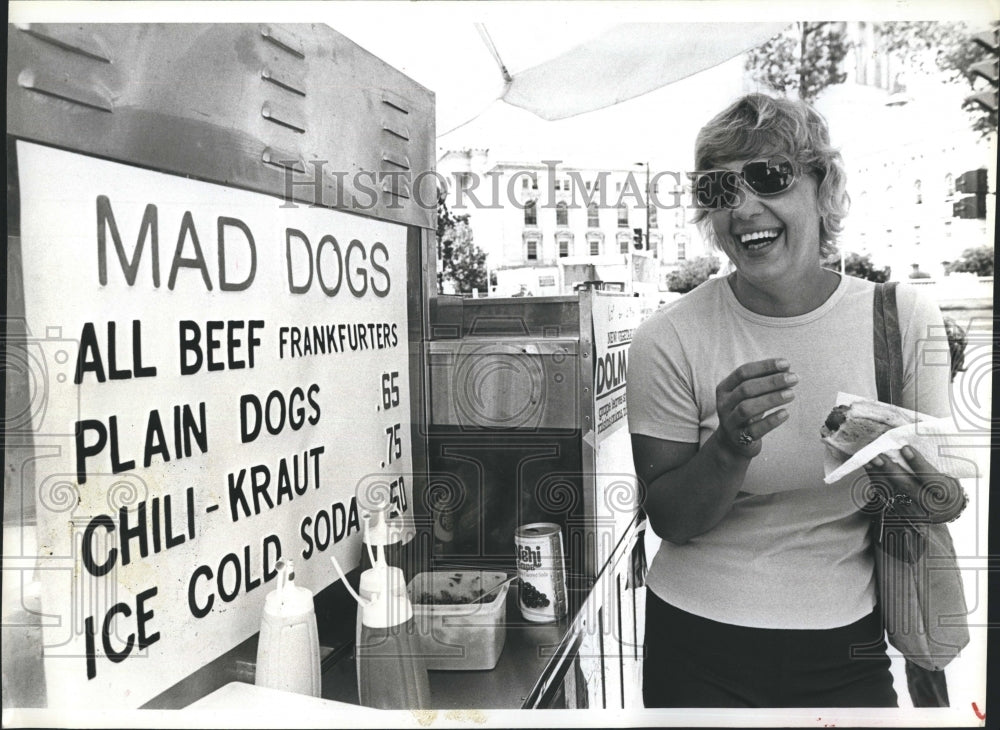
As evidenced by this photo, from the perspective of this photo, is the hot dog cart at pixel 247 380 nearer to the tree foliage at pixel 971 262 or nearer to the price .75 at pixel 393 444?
the price .75 at pixel 393 444

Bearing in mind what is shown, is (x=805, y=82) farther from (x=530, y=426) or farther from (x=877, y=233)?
(x=530, y=426)

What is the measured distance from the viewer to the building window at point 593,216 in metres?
1.82

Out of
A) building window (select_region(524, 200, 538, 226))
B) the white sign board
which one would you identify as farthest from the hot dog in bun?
building window (select_region(524, 200, 538, 226))

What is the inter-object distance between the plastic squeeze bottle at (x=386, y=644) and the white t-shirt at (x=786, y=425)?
2.26 ft

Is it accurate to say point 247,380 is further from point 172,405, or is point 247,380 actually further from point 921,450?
point 921,450

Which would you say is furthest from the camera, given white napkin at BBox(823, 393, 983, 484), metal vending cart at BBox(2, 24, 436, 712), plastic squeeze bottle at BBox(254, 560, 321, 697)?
white napkin at BBox(823, 393, 983, 484)

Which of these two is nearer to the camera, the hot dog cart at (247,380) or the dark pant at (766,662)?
the hot dog cart at (247,380)

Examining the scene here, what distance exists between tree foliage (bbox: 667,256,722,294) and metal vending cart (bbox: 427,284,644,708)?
6.3 inches

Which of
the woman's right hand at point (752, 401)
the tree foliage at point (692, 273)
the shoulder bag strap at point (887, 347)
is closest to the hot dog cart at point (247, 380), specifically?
the tree foliage at point (692, 273)

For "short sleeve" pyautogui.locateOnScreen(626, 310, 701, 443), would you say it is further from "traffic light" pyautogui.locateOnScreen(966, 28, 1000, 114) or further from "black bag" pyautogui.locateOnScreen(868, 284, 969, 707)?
"traffic light" pyautogui.locateOnScreen(966, 28, 1000, 114)

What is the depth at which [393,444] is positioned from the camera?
1.95 m

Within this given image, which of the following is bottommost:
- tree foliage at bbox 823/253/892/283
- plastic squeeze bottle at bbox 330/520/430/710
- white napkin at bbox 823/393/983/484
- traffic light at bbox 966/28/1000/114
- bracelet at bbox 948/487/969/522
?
plastic squeeze bottle at bbox 330/520/430/710

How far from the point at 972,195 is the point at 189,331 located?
1.84 metres

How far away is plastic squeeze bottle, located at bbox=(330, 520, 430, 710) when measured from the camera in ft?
5.72
